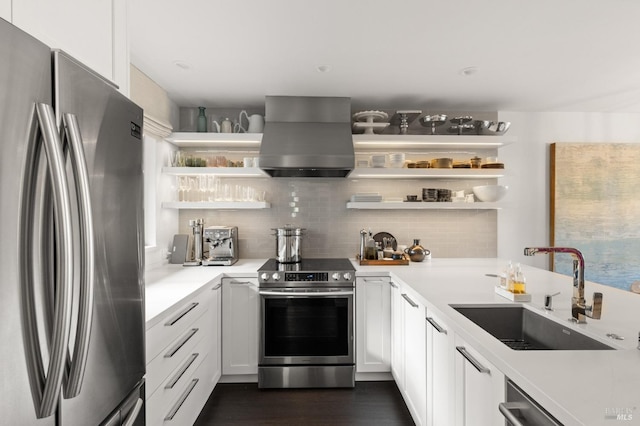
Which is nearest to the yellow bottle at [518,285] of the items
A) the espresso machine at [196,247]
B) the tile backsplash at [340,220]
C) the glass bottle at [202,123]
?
the tile backsplash at [340,220]

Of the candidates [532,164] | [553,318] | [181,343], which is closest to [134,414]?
[181,343]

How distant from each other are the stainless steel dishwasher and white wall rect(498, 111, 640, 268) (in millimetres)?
2791

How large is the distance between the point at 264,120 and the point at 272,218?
3.29 ft

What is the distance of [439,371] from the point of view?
1727 millimetres

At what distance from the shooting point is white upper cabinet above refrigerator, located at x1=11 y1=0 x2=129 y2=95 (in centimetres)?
83

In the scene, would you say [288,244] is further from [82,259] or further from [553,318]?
[82,259]

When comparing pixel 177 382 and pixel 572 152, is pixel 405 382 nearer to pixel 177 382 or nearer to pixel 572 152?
pixel 177 382

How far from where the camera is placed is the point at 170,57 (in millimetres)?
2352

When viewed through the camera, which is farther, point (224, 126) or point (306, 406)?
point (224, 126)

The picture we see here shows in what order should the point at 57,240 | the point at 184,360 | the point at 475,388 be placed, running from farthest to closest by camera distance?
the point at 184,360 → the point at 475,388 → the point at 57,240

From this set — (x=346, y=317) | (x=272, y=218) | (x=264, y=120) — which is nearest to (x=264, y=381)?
(x=346, y=317)

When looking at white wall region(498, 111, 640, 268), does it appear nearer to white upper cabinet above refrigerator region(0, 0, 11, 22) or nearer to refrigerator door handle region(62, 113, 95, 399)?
refrigerator door handle region(62, 113, 95, 399)

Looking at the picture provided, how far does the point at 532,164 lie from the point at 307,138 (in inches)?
97.2

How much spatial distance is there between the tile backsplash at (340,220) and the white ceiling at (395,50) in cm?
86
